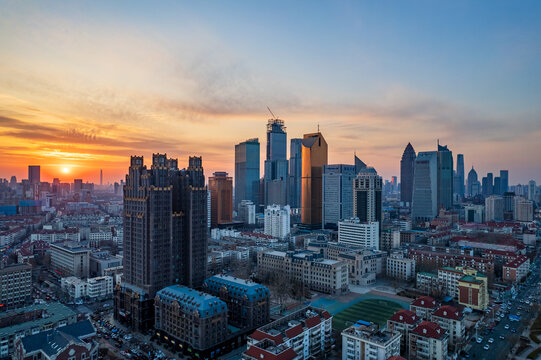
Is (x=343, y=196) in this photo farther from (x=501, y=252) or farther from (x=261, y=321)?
(x=261, y=321)

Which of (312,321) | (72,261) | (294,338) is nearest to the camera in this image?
(294,338)

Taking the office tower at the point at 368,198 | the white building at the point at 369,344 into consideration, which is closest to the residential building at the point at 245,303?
the white building at the point at 369,344

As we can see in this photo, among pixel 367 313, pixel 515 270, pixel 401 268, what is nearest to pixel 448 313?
pixel 367 313

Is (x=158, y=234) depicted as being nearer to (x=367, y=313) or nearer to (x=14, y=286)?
(x=14, y=286)

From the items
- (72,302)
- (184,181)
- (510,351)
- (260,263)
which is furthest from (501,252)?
(72,302)

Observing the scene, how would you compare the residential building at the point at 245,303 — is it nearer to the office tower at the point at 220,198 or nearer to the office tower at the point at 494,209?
the office tower at the point at 220,198
